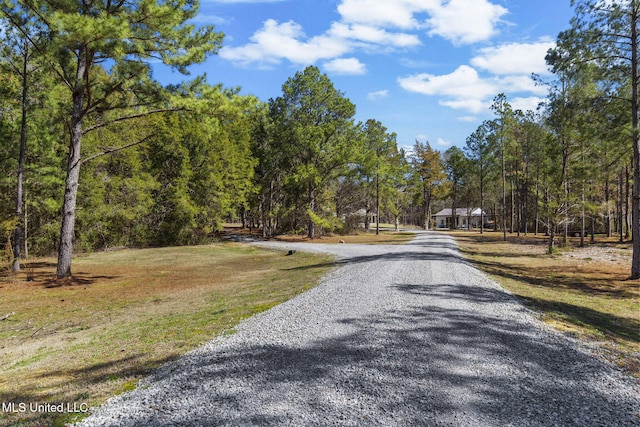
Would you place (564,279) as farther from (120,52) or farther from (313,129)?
(313,129)

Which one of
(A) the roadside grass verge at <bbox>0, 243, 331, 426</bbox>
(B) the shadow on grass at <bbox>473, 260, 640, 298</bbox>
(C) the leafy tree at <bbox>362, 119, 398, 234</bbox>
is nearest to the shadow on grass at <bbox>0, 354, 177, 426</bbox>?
(A) the roadside grass verge at <bbox>0, 243, 331, 426</bbox>

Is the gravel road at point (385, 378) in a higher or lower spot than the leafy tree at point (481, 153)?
lower

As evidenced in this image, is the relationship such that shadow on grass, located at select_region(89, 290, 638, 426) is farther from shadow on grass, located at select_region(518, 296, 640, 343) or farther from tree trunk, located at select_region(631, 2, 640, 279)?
tree trunk, located at select_region(631, 2, 640, 279)

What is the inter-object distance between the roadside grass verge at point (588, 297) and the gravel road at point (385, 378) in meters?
0.62

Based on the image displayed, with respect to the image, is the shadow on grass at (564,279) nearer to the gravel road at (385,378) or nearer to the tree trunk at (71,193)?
the gravel road at (385,378)

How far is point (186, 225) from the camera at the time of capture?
2797 centimetres

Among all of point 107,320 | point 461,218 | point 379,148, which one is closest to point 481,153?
point 379,148

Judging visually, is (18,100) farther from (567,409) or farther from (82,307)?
(567,409)

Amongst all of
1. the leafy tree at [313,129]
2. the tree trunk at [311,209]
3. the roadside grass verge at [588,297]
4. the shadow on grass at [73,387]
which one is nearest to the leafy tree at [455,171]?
the leafy tree at [313,129]

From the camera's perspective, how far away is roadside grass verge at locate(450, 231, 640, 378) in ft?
20.1

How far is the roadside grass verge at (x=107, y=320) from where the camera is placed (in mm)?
4137

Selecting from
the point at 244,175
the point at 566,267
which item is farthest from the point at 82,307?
the point at 244,175

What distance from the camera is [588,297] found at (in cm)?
1052

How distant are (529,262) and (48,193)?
24.5 metres
